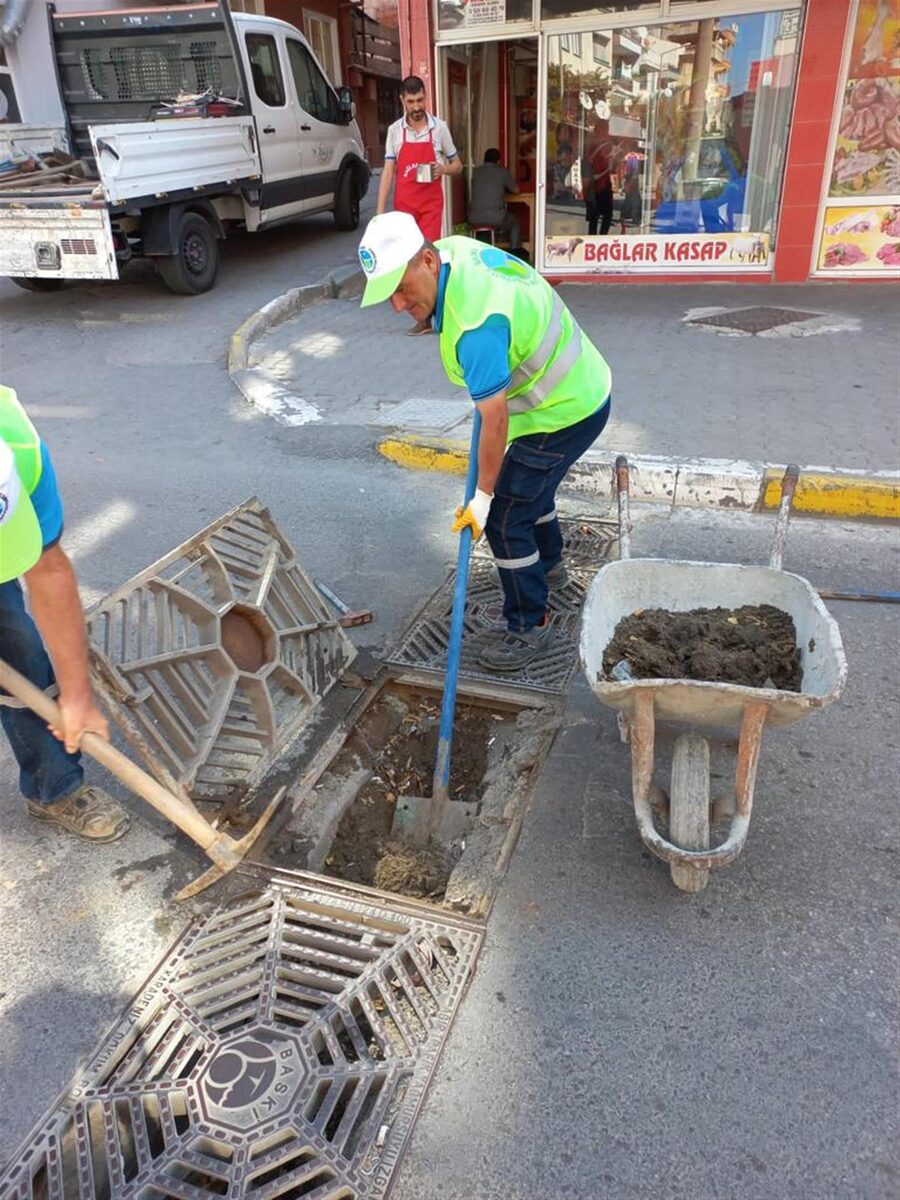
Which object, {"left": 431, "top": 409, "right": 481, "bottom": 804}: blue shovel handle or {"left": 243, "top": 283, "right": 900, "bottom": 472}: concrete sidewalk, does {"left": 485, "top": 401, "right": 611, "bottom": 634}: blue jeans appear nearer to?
{"left": 431, "top": 409, "right": 481, "bottom": 804}: blue shovel handle

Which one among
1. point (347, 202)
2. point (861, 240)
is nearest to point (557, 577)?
point (861, 240)

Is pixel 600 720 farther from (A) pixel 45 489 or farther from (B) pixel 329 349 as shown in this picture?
(B) pixel 329 349

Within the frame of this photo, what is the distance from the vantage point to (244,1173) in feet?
6.08

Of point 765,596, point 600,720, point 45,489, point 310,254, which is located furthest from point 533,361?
point 310,254

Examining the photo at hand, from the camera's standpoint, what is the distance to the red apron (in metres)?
7.71

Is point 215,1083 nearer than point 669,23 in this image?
Yes

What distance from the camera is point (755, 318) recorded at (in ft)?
25.0

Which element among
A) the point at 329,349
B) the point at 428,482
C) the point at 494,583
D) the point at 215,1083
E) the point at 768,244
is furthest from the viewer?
the point at 768,244

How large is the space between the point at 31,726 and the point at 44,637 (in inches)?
29.0

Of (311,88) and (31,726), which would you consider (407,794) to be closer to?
(31,726)

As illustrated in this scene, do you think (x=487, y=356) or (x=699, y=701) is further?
(x=487, y=356)

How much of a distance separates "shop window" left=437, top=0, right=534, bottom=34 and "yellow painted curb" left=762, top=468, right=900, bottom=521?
665 centimetres

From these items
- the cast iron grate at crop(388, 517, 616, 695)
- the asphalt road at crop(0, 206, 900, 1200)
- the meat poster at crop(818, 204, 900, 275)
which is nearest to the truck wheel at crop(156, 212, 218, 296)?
the cast iron grate at crop(388, 517, 616, 695)

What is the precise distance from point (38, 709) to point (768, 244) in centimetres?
871
